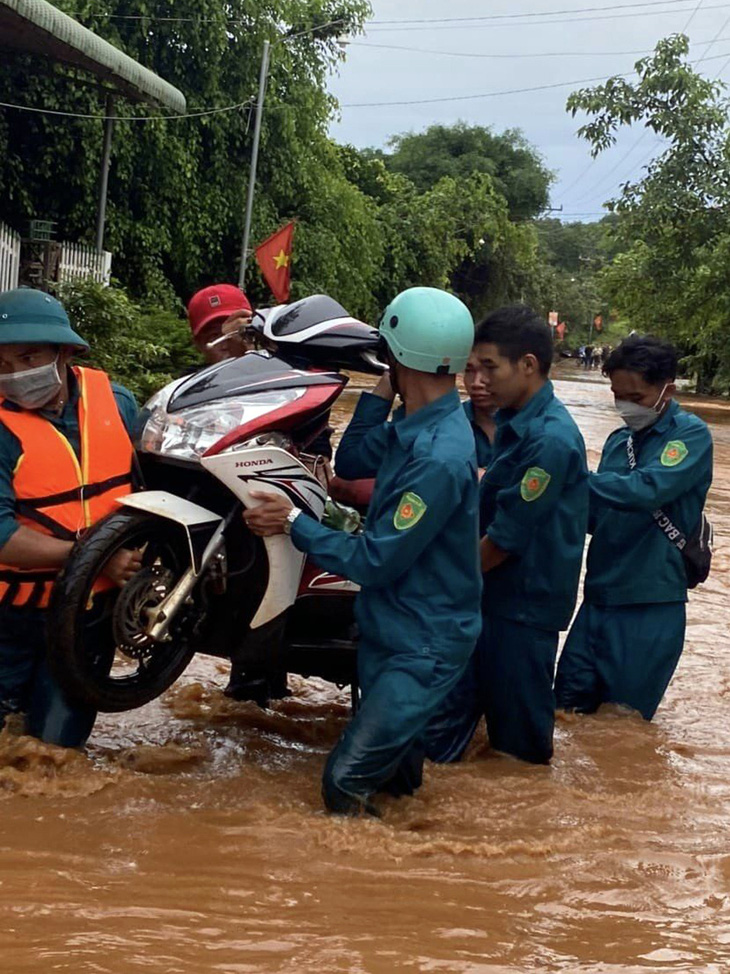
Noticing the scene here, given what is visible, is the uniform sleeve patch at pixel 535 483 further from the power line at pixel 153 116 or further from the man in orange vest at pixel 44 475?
the power line at pixel 153 116

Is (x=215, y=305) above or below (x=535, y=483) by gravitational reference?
above

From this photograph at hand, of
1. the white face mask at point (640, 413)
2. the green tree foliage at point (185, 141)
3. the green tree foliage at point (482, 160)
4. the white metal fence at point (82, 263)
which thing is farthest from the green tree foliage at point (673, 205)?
the green tree foliage at point (482, 160)

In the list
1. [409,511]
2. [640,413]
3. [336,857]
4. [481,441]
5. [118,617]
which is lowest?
[336,857]

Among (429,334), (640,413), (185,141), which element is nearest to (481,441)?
(640,413)

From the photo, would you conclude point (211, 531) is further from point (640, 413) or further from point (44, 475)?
point (640, 413)

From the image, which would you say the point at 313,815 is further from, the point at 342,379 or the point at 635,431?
the point at 635,431

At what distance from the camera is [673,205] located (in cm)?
2625

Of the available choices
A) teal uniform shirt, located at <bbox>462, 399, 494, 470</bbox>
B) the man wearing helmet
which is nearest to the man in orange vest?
the man wearing helmet

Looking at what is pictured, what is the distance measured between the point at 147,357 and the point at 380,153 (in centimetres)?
4828

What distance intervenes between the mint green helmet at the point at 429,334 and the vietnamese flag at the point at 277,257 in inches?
646

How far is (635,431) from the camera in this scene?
5.16 meters

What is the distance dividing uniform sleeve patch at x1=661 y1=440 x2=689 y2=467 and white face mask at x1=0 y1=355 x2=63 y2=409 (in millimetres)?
2403

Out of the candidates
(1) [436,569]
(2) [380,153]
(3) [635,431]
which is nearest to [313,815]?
(1) [436,569]

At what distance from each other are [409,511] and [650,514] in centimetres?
178
